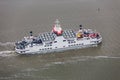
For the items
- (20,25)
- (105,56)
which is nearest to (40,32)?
(20,25)

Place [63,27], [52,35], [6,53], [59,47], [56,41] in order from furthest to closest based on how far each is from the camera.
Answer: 1. [63,27]
2. [52,35]
3. [59,47]
4. [56,41]
5. [6,53]

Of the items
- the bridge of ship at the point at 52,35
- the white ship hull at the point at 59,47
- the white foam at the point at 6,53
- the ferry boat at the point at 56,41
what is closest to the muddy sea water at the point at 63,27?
the white foam at the point at 6,53

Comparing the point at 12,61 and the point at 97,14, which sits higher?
the point at 97,14

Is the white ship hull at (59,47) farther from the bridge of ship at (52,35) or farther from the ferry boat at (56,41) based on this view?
the bridge of ship at (52,35)

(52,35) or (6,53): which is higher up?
(52,35)

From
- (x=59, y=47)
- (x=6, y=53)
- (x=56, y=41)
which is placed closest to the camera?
(x=6, y=53)

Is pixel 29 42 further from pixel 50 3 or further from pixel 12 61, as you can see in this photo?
pixel 50 3

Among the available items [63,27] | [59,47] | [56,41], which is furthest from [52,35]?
[63,27]

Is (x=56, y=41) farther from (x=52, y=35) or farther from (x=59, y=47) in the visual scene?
(x=52, y=35)
